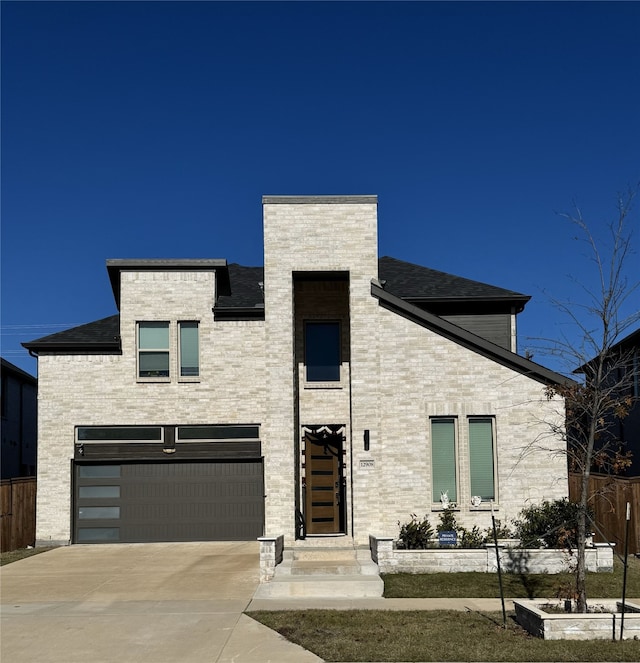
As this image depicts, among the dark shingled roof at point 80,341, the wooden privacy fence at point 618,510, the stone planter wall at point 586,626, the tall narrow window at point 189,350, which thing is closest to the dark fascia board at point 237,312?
the tall narrow window at point 189,350

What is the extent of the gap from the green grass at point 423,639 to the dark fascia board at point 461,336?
6.87m

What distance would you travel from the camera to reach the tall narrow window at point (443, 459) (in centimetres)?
1714

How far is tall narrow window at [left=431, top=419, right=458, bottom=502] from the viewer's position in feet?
56.2

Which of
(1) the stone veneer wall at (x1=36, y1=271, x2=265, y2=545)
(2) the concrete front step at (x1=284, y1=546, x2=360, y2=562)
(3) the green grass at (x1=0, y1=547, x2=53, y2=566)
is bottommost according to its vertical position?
(3) the green grass at (x1=0, y1=547, x2=53, y2=566)

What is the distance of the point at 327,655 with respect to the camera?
31.4 feet

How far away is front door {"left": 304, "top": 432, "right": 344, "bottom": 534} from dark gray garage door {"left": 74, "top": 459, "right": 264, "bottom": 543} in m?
1.76

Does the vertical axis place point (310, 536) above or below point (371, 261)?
below

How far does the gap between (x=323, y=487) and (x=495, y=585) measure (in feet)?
20.1

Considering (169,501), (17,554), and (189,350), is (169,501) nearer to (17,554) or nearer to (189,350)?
(17,554)

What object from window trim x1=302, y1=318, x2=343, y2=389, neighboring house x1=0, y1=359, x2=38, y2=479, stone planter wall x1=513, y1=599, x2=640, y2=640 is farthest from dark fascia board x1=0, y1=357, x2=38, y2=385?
stone planter wall x1=513, y1=599, x2=640, y2=640

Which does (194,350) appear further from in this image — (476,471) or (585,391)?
(585,391)

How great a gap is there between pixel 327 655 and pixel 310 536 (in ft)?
30.0

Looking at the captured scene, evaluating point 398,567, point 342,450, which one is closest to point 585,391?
point 398,567

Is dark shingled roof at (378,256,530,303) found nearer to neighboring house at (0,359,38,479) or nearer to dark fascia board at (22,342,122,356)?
dark fascia board at (22,342,122,356)
